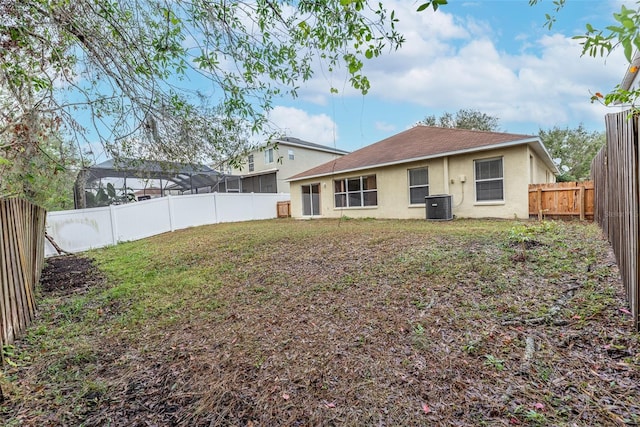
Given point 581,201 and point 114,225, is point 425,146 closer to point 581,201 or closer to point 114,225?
point 581,201

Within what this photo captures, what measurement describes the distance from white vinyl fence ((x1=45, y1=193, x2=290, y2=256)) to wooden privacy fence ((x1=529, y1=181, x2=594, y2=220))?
13846 mm

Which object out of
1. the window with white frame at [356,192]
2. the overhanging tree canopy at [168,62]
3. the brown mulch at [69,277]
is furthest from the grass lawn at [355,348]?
the window with white frame at [356,192]

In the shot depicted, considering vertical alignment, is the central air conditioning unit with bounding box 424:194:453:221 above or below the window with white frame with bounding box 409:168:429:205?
below

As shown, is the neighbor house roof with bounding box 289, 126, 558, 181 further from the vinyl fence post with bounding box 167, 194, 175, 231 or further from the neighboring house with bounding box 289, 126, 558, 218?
the vinyl fence post with bounding box 167, 194, 175, 231

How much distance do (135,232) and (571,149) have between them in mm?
33333

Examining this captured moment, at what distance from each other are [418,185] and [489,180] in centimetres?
252

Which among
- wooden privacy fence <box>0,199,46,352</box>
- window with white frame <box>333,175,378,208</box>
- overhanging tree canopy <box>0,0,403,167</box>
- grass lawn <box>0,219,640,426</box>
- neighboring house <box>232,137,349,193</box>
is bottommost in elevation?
grass lawn <box>0,219,640,426</box>

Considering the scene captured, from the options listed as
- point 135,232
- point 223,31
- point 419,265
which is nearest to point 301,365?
point 419,265

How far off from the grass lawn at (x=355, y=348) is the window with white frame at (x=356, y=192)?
8.77m

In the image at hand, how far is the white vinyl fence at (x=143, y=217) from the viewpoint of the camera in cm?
977

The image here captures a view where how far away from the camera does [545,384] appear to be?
1.95 meters

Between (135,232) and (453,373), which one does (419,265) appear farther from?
(135,232)

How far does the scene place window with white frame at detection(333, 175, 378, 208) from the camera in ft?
44.0

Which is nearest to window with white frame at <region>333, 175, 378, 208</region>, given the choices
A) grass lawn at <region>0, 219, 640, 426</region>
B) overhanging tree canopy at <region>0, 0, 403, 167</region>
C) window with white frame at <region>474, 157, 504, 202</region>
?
window with white frame at <region>474, 157, 504, 202</region>
